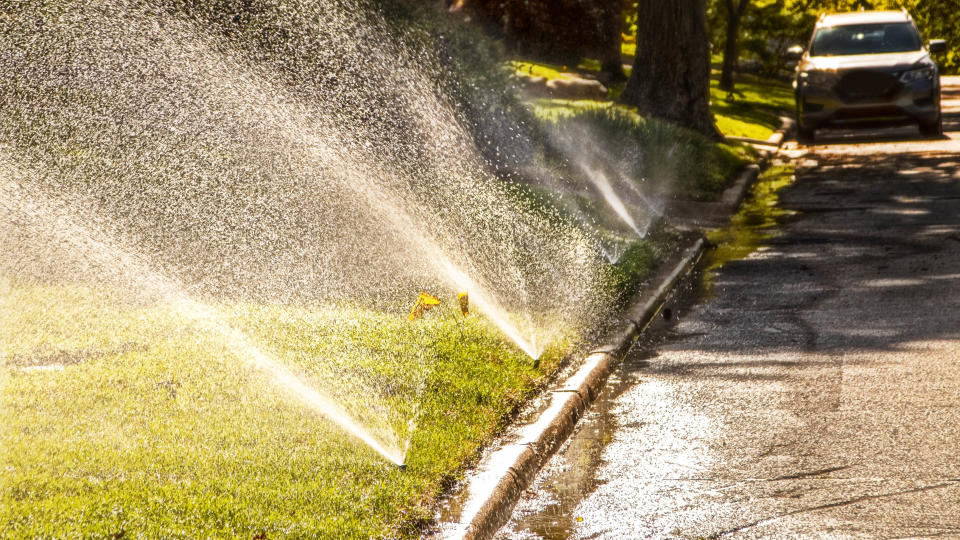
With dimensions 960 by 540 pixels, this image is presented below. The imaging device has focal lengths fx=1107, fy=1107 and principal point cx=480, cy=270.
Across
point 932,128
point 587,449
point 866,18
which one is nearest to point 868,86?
point 932,128

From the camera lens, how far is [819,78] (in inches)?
677

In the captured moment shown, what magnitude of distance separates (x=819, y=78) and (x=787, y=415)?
12.8 metres

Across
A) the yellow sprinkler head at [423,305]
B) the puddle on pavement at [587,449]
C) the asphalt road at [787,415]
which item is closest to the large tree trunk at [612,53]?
the puddle on pavement at [587,449]

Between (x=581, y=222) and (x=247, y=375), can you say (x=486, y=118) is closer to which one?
(x=581, y=222)

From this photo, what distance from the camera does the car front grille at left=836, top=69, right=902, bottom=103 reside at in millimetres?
16859

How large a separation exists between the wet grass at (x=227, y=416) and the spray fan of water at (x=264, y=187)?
0.18 m

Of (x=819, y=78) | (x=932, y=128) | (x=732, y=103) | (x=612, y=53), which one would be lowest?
(x=732, y=103)

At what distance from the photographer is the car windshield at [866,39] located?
17.9 meters

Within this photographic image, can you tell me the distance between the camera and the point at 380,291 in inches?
321

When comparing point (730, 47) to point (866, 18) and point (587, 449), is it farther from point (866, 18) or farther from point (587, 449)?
point (587, 449)

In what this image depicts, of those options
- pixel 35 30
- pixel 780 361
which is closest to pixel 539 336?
pixel 780 361

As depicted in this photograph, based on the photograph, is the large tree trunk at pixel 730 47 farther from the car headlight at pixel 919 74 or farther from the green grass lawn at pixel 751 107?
the car headlight at pixel 919 74

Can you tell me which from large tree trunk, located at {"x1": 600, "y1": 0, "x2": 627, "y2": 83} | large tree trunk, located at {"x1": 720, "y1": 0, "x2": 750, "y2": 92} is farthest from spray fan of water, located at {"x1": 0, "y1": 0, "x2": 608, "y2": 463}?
large tree trunk, located at {"x1": 720, "y1": 0, "x2": 750, "y2": 92}

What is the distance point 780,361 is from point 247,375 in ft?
10.2
